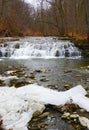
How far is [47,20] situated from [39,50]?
1471cm

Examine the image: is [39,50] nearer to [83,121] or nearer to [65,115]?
[65,115]

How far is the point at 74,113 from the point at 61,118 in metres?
0.28

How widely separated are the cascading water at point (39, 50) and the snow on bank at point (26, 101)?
1038cm

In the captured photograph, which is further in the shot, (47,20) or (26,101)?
(47,20)

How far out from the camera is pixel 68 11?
2688cm

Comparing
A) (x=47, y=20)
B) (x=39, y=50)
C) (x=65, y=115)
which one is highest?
(x=47, y=20)

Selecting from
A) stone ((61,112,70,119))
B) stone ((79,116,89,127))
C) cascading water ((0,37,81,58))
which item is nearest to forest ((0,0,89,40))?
cascading water ((0,37,81,58))

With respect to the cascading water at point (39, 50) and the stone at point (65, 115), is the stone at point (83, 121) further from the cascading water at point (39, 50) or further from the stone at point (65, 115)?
the cascading water at point (39, 50)

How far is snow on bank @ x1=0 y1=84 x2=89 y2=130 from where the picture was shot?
400 cm

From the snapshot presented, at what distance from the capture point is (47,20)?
99.1 ft

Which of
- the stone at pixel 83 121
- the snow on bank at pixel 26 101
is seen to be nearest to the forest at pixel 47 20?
the snow on bank at pixel 26 101

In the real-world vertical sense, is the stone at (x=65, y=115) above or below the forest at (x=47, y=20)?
below

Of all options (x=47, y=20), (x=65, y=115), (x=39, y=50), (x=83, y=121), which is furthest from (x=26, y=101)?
(x=47, y=20)

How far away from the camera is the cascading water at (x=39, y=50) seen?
52.3 feet
